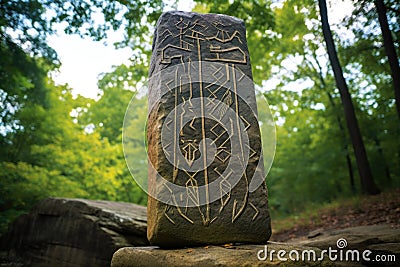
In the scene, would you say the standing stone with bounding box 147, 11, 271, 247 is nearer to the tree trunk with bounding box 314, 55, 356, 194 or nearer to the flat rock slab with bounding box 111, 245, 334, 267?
the flat rock slab with bounding box 111, 245, 334, 267

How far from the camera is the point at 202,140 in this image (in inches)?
116

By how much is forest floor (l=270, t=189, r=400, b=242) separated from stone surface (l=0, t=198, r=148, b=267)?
3.62 meters

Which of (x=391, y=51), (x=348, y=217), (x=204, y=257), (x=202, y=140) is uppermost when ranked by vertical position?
(x=391, y=51)

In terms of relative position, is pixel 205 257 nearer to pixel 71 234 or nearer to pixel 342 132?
pixel 71 234

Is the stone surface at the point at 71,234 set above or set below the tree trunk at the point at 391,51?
below

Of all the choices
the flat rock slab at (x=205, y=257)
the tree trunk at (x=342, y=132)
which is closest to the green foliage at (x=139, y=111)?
the tree trunk at (x=342, y=132)

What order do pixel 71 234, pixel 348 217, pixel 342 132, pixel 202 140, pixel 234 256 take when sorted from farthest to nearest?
pixel 342 132 → pixel 348 217 → pixel 71 234 → pixel 202 140 → pixel 234 256

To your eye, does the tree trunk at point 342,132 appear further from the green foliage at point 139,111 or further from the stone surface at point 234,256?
the stone surface at point 234,256

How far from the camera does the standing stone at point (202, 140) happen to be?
8.87 feet

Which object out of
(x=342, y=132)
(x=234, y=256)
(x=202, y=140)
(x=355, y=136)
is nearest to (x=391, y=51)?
(x=355, y=136)

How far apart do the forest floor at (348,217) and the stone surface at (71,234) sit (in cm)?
362

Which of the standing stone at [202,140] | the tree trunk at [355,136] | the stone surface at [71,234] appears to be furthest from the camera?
the tree trunk at [355,136]

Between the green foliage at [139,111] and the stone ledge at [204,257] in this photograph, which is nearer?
the stone ledge at [204,257]

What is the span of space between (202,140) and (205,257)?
1111mm
